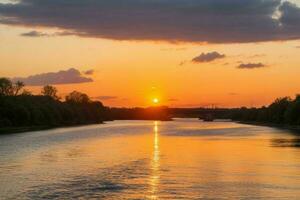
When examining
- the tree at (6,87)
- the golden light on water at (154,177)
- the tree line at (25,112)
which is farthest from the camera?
the tree at (6,87)

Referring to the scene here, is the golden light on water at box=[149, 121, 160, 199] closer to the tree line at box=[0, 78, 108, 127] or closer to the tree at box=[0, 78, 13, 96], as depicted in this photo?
the tree line at box=[0, 78, 108, 127]

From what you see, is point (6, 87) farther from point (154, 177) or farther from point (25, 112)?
point (154, 177)

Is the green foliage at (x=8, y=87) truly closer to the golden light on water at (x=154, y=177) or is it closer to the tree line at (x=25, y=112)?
the tree line at (x=25, y=112)

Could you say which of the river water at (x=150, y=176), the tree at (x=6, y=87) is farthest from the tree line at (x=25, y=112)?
the river water at (x=150, y=176)

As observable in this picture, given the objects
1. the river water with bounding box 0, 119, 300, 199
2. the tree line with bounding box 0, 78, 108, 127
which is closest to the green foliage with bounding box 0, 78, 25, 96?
the tree line with bounding box 0, 78, 108, 127

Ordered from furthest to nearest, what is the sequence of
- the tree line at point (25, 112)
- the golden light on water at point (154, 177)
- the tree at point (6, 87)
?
the tree at point (6, 87), the tree line at point (25, 112), the golden light on water at point (154, 177)

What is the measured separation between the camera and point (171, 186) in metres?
35.4

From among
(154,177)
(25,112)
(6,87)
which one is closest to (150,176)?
(154,177)

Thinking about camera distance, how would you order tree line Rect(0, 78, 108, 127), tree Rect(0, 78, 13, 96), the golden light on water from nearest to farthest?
the golden light on water, tree line Rect(0, 78, 108, 127), tree Rect(0, 78, 13, 96)

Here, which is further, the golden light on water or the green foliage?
the green foliage

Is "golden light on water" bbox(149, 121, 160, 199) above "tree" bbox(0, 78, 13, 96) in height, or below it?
below

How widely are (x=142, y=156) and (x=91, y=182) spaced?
71.2 feet

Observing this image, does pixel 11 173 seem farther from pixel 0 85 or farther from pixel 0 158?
pixel 0 85

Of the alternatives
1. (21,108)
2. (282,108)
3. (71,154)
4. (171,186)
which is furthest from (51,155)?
(282,108)
